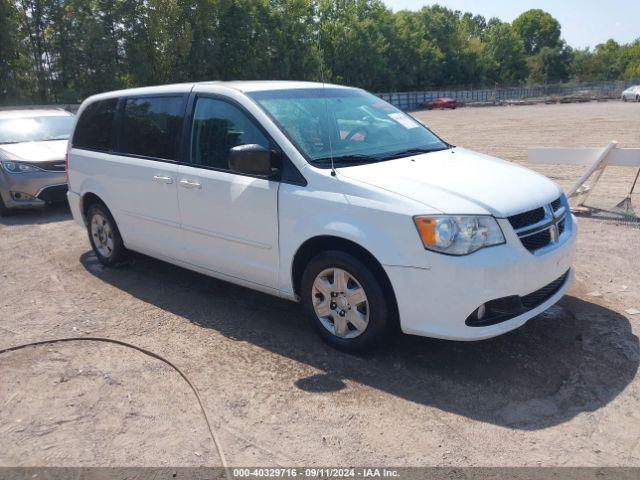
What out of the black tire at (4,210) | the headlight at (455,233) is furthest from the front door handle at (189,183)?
the black tire at (4,210)

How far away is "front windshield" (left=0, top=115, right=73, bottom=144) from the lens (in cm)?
1015

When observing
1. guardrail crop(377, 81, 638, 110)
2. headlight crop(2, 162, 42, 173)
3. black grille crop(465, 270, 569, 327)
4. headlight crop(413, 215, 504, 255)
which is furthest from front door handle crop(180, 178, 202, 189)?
guardrail crop(377, 81, 638, 110)

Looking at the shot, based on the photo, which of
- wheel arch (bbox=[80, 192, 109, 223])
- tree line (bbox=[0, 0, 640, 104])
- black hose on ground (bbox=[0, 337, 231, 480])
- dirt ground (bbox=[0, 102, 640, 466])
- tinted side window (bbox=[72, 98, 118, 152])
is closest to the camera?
dirt ground (bbox=[0, 102, 640, 466])

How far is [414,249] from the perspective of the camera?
3.65m

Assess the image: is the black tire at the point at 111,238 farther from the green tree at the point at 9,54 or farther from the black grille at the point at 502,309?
the green tree at the point at 9,54

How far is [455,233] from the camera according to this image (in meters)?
3.62

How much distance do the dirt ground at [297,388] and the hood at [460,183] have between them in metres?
1.08

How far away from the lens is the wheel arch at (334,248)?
389 centimetres

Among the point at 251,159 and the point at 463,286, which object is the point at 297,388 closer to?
the point at 463,286

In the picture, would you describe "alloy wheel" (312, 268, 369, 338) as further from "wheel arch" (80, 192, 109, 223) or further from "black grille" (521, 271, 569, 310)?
"wheel arch" (80, 192, 109, 223)

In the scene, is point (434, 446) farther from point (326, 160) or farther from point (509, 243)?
point (326, 160)

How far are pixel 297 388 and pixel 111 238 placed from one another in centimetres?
335

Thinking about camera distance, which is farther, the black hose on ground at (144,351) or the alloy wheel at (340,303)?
the alloy wheel at (340,303)

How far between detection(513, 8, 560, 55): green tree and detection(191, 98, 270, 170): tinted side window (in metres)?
138
